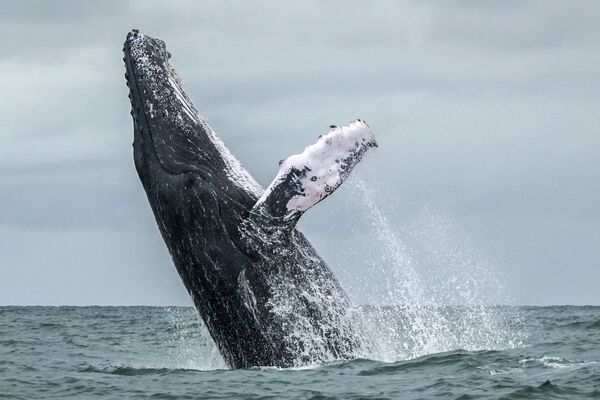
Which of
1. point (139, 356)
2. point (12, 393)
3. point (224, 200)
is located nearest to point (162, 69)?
point (224, 200)

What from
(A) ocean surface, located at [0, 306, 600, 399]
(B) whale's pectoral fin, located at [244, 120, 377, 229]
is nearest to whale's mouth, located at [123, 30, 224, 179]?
(B) whale's pectoral fin, located at [244, 120, 377, 229]

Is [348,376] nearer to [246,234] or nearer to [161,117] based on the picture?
[246,234]

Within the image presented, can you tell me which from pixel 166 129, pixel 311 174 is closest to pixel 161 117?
pixel 166 129

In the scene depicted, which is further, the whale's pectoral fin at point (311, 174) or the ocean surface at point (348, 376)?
the whale's pectoral fin at point (311, 174)

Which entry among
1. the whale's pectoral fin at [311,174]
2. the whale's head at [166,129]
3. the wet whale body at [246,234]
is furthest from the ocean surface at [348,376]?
the whale's head at [166,129]

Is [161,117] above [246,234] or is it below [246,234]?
above

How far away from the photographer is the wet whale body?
36.2ft

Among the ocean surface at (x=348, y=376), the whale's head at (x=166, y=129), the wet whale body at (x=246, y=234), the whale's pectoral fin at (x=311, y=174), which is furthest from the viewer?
the whale's head at (x=166, y=129)

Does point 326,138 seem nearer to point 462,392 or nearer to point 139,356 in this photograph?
point 462,392

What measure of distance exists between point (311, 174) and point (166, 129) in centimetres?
184

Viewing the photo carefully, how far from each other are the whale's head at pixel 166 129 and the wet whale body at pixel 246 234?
0.5 inches

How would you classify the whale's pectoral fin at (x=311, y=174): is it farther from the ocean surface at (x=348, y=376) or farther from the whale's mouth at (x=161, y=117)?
the ocean surface at (x=348, y=376)

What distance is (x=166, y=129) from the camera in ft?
38.6

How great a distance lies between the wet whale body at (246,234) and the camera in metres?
11.0
